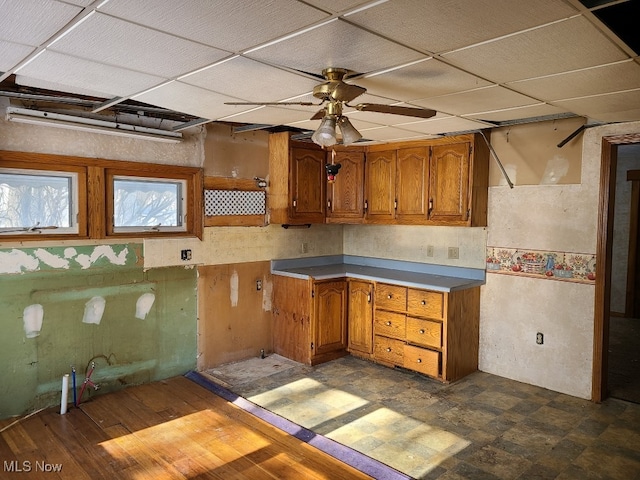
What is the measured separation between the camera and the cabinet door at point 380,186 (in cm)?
475

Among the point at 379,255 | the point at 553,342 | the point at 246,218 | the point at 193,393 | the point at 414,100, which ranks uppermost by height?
the point at 414,100

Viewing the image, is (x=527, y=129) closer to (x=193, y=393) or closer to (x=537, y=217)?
(x=537, y=217)

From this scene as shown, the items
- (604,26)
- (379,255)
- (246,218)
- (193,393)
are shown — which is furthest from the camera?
(379,255)

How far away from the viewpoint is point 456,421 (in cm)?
338

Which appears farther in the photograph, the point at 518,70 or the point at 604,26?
the point at 518,70

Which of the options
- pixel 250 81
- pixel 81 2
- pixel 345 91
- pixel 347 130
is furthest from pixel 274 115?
pixel 81 2

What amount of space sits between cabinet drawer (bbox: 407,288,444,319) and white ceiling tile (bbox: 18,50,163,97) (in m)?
2.81

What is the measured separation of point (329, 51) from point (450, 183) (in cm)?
253

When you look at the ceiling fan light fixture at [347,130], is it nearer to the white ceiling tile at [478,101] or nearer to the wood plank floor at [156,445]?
the white ceiling tile at [478,101]

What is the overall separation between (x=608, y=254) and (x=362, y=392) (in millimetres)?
2319

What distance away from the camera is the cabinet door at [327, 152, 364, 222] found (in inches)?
197

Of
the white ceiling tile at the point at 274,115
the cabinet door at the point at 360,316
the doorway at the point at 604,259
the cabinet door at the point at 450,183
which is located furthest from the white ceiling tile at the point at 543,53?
the cabinet door at the point at 360,316

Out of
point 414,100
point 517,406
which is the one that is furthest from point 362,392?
point 414,100

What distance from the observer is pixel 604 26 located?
5.82 ft
